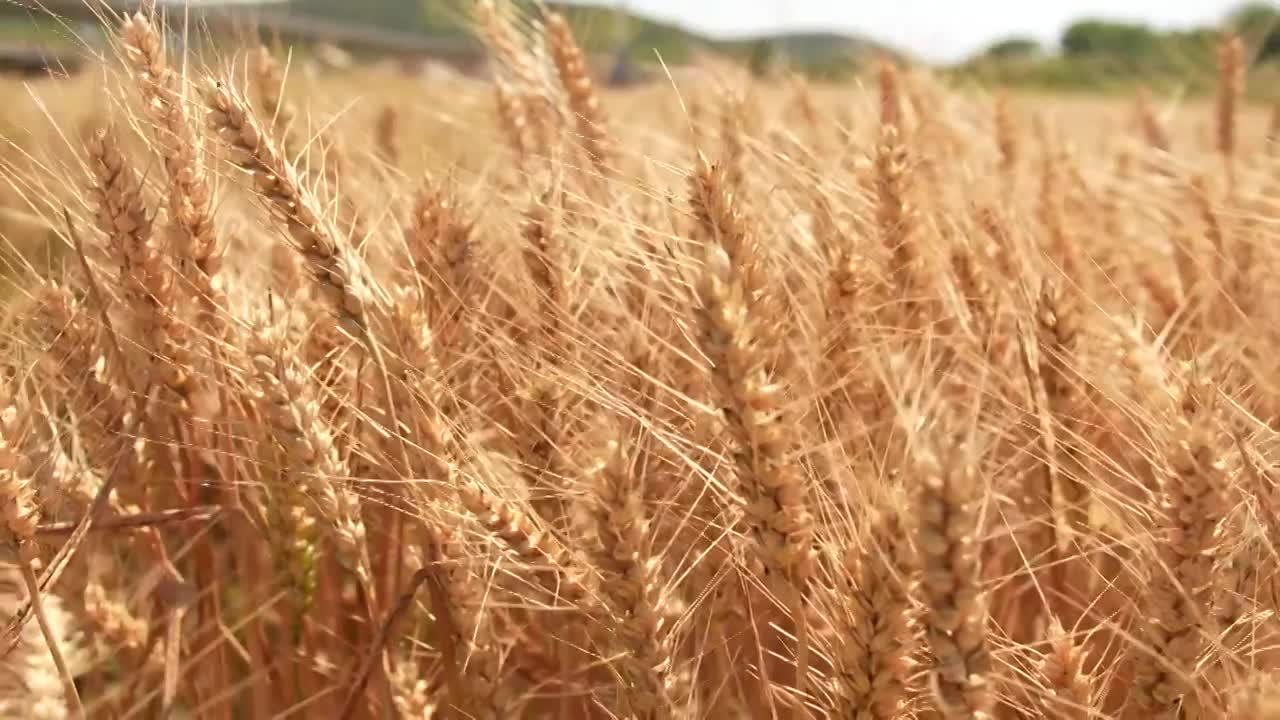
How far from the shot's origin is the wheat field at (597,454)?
0.70 meters

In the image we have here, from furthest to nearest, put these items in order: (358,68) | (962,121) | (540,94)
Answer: (358,68) < (962,121) < (540,94)

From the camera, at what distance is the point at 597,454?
2.62 ft

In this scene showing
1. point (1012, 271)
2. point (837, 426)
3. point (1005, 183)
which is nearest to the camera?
point (837, 426)

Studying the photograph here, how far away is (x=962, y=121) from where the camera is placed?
2.41 metres

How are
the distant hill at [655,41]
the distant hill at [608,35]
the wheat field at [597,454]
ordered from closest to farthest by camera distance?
the wheat field at [597,454] < the distant hill at [608,35] < the distant hill at [655,41]

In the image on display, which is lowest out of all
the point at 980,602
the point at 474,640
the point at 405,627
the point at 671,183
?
the point at 405,627

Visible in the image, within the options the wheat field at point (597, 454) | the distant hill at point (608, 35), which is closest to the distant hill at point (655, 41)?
the distant hill at point (608, 35)

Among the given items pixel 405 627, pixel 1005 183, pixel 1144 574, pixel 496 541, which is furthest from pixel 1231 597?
pixel 1005 183

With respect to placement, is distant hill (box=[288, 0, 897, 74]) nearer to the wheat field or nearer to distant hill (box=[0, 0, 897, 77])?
distant hill (box=[0, 0, 897, 77])

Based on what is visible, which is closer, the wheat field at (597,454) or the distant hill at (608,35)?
the wheat field at (597,454)

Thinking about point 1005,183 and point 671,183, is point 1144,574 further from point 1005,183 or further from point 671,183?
point 1005,183

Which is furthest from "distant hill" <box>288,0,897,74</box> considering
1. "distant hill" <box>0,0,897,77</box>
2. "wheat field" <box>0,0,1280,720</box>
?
"wheat field" <box>0,0,1280,720</box>

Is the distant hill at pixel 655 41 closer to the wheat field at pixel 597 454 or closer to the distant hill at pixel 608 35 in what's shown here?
the distant hill at pixel 608 35

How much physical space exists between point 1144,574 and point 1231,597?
6 cm
